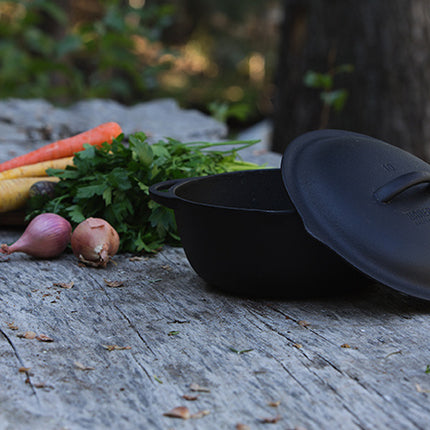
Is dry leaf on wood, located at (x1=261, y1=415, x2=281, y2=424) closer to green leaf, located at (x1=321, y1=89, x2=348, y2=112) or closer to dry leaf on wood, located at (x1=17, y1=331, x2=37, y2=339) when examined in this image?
dry leaf on wood, located at (x1=17, y1=331, x2=37, y2=339)

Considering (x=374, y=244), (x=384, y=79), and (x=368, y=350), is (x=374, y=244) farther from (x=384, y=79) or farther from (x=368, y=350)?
(x=384, y=79)

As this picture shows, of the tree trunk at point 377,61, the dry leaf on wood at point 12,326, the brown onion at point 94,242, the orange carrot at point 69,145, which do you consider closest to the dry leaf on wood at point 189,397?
the dry leaf on wood at point 12,326

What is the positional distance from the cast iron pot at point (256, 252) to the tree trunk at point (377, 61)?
103 inches

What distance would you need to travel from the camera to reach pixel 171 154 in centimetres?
247

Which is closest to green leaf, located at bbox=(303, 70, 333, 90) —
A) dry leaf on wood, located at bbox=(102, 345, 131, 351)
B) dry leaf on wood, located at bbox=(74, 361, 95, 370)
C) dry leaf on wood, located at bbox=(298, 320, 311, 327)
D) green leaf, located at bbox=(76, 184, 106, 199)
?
green leaf, located at bbox=(76, 184, 106, 199)

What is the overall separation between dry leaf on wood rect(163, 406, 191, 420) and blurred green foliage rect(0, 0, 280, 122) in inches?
120

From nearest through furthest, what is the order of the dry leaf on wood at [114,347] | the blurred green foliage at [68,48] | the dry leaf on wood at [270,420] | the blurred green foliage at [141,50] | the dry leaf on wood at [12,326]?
1. the dry leaf on wood at [270,420]
2. the dry leaf on wood at [114,347]
3. the dry leaf on wood at [12,326]
4. the blurred green foliage at [68,48]
5. the blurred green foliage at [141,50]

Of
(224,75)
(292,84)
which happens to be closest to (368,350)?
(292,84)

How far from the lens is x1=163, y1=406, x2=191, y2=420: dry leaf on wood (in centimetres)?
112

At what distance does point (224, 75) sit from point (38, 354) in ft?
38.9

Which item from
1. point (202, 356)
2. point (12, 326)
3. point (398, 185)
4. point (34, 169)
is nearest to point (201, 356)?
point (202, 356)

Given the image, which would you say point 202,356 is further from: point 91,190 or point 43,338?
point 91,190

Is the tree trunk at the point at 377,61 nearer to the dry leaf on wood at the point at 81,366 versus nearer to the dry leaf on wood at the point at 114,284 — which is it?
the dry leaf on wood at the point at 114,284

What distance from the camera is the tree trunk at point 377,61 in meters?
3.99
